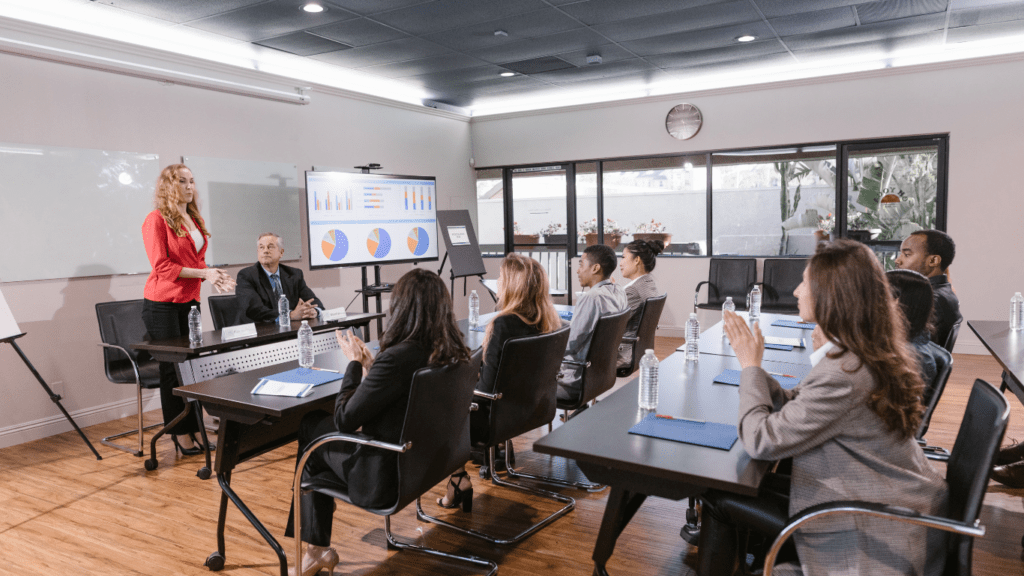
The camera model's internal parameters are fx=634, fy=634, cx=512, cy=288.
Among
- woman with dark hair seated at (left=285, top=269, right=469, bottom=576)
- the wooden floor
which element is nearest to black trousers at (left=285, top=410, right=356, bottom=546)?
woman with dark hair seated at (left=285, top=269, right=469, bottom=576)

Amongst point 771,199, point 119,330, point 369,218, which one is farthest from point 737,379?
point 771,199

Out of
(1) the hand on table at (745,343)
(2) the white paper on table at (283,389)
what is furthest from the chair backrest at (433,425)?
(1) the hand on table at (745,343)

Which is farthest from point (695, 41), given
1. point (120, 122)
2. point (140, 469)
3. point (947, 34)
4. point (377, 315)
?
point (140, 469)

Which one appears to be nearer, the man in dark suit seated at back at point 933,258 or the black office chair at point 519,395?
the black office chair at point 519,395

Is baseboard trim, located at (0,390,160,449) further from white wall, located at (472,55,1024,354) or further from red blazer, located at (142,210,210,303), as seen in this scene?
white wall, located at (472,55,1024,354)

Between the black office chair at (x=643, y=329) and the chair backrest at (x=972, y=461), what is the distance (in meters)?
2.15

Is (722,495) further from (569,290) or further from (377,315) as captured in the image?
(569,290)

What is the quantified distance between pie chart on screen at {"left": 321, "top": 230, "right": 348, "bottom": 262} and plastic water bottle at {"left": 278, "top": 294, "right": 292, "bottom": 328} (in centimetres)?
187

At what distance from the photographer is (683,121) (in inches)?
281

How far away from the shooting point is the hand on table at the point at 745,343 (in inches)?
67.8

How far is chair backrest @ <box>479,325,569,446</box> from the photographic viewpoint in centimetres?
254

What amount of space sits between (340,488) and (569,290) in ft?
20.2

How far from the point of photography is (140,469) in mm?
3668

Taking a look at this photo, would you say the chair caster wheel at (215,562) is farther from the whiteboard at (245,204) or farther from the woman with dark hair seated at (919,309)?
the whiteboard at (245,204)
